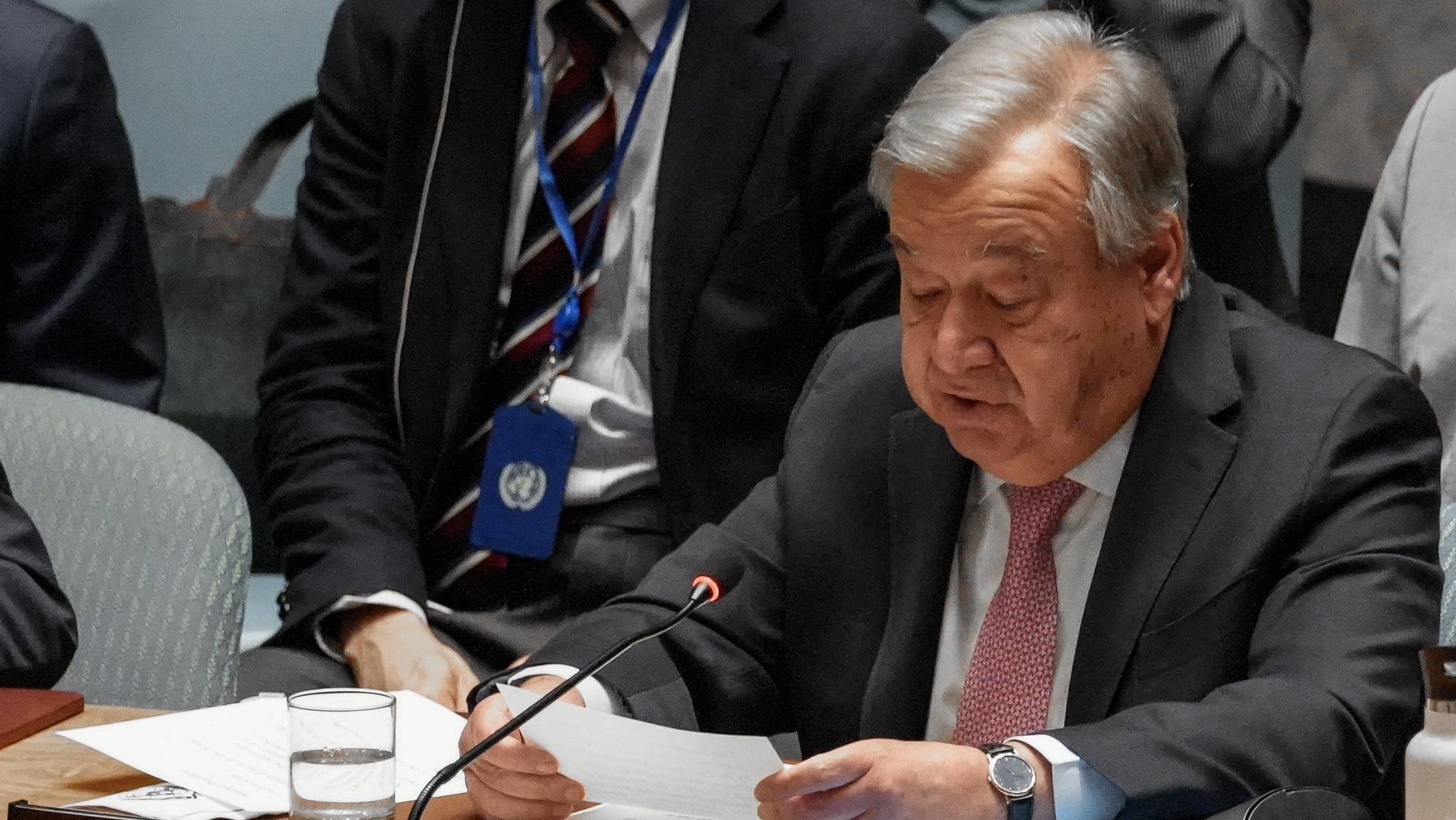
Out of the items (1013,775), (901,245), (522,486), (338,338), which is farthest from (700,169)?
(1013,775)

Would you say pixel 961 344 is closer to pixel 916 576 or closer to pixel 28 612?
pixel 916 576

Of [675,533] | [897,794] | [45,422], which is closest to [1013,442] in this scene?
[897,794]

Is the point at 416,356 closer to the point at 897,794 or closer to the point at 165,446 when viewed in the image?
the point at 165,446

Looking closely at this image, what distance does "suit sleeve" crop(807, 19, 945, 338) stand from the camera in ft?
8.77

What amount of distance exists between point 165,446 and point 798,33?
107cm

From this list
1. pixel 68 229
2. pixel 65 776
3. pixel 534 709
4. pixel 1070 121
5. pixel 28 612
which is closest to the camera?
pixel 534 709

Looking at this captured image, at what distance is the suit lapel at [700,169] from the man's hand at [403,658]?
0.45 meters

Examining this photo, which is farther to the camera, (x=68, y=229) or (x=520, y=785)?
(x=68, y=229)

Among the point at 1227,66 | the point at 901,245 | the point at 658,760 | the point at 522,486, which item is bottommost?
the point at 522,486

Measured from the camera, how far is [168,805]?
1.57 meters

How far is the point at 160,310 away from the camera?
3.17 meters

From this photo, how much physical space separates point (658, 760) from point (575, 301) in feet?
4.07

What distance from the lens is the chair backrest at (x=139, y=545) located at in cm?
227

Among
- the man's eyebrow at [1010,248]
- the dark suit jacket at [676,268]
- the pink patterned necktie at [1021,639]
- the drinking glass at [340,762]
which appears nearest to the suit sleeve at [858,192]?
the dark suit jacket at [676,268]
